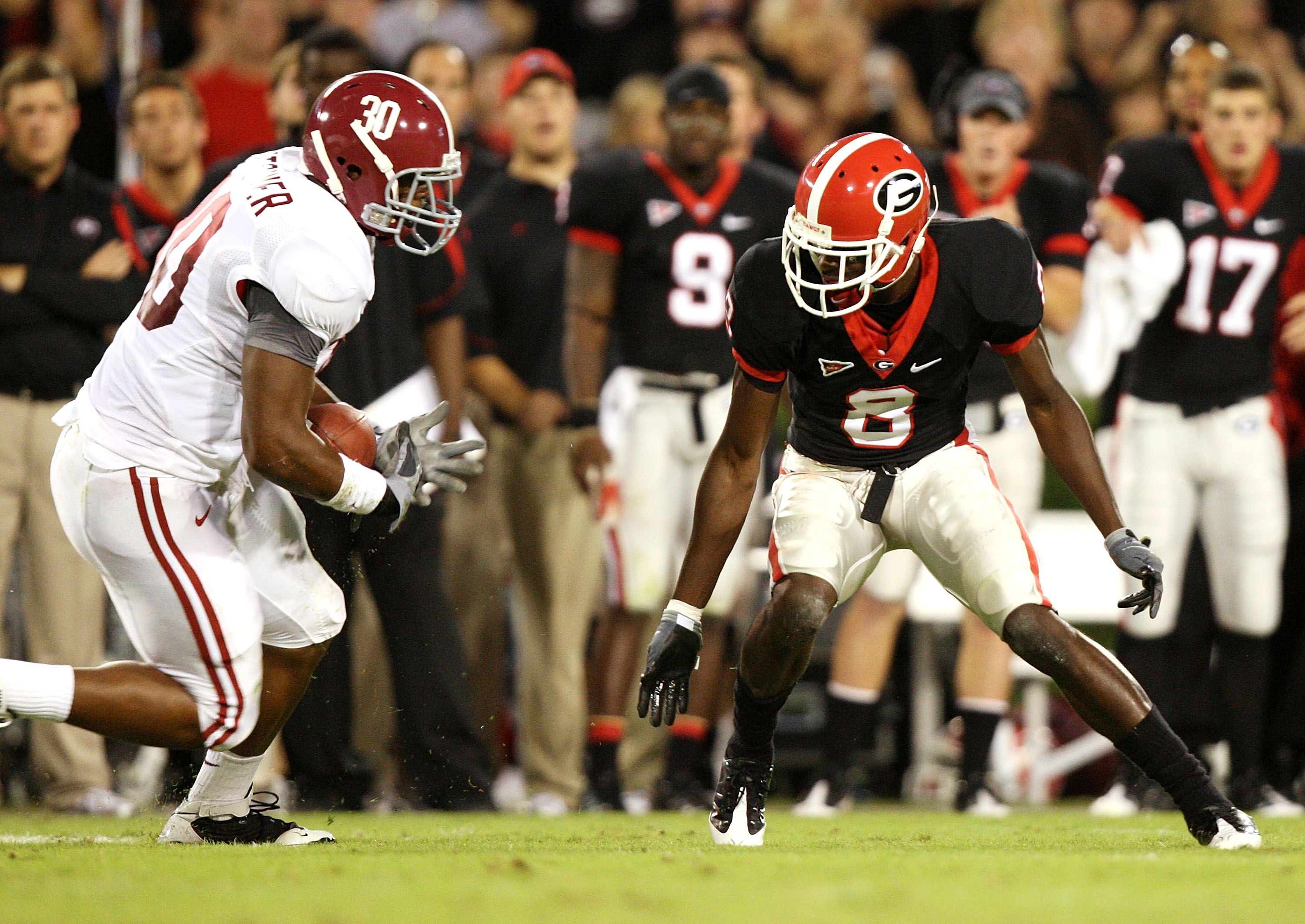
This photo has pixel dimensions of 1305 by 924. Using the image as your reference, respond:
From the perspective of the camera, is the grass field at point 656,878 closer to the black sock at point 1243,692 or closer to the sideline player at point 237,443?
the sideline player at point 237,443

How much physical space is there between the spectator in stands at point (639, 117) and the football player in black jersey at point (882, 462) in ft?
10.9

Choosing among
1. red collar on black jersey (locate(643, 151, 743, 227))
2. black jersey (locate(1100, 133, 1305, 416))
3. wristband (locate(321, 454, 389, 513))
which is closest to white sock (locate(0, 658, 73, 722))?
wristband (locate(321, 454, 389, 513))

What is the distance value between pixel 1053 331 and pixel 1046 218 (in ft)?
1.36

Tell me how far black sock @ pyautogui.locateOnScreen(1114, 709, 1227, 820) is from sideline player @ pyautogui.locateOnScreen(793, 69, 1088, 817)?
1679 millimetres

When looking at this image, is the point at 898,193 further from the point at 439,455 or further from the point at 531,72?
the point at 531,72

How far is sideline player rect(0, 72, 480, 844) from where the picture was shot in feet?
12.5

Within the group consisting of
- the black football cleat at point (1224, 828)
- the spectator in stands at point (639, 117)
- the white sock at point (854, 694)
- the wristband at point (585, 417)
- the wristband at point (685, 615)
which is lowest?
the white sock at point (854, 694)

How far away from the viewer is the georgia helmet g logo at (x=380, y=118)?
4.02 metres

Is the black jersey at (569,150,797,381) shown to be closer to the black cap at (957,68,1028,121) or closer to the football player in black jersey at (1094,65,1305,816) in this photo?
the black cap at (957,68,1028,121)

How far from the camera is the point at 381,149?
4.02 meters

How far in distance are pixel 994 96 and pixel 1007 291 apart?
207 centimetres

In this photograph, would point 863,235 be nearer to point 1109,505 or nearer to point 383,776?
point 1109,505

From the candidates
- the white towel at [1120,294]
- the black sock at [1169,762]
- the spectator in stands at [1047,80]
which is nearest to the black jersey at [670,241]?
the white towel at [1120,294]

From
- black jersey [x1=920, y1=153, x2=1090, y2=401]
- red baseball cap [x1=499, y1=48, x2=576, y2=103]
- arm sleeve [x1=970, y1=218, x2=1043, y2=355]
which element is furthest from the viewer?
red baseball cap [x1=499, y1=48, x2=576, y2=103]
